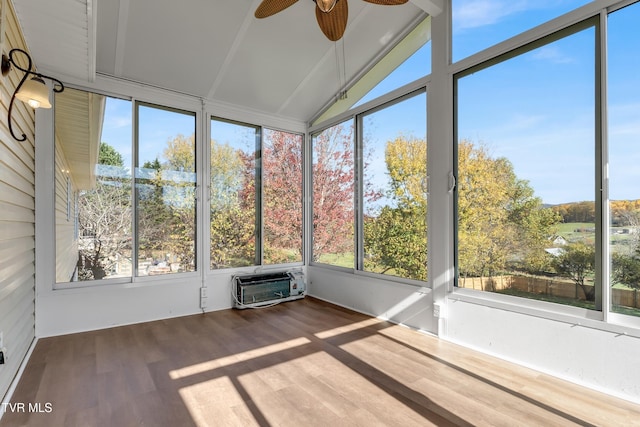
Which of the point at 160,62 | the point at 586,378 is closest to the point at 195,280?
the point at 160,62

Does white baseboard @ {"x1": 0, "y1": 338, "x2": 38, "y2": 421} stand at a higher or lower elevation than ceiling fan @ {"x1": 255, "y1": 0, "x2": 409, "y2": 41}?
lower

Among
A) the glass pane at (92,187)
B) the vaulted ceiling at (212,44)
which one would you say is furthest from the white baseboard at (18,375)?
the vaulted ceiling at (212,44)

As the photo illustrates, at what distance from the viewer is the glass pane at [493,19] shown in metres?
2.49

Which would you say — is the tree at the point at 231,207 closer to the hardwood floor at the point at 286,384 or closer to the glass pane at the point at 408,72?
the hardwood floor at the point at 286,384

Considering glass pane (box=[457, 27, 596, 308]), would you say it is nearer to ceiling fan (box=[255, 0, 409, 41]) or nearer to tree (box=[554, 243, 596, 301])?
tree (box=[554, 243, 596, 301])

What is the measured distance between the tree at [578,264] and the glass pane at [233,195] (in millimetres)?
3530

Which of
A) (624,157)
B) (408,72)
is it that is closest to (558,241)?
(624,157)

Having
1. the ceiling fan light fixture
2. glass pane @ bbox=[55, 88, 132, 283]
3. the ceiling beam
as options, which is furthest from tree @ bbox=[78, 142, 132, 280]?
the ceiling beam

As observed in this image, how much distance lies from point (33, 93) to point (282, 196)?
3.07m

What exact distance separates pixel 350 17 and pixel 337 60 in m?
0.61

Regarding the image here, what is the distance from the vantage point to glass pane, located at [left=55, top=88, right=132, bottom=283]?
335 centimetres

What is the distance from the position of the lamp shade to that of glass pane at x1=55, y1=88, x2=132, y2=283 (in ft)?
4.35

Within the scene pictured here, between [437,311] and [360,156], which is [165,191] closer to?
[360,156]

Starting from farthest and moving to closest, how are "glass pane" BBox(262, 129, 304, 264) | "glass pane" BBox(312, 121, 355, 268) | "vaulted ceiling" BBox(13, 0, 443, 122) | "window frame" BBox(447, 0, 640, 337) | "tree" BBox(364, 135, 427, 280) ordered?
"glass pane" BBox(262, 129, 304, 264), "glass pane" BBox(312, 121, 355, 268), "tree" BBox(364, 135, 427, 280), "vaulted ceiling" BBox(13, 0, 443, 122), "window frame" BBox(447, 0, 640, 337)
